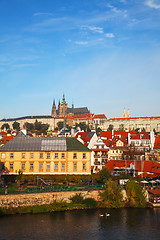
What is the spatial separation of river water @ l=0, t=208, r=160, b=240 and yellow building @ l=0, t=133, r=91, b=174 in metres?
15.5

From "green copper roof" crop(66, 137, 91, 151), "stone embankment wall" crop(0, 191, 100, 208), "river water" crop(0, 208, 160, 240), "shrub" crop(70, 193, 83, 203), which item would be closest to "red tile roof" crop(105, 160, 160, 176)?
"green copper roof" crop(66, 137, 91, 151)

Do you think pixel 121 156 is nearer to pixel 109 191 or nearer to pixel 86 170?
pixel 86 170

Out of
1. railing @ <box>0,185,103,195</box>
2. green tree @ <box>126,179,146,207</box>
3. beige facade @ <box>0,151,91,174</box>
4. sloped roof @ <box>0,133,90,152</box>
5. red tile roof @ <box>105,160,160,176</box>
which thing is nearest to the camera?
railing @ <box>0,185,103,195</box>

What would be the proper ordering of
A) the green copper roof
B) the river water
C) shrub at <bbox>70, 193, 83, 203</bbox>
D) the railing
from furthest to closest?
1. the green copper roof
2. shrub at <bbox>70, 193, 83, 203</bbox>
3. the railing
4. the river water

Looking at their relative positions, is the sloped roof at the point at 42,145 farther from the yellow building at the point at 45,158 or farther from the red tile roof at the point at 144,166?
the red tile roof at the point at 144,166

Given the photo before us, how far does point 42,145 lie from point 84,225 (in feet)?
83.6

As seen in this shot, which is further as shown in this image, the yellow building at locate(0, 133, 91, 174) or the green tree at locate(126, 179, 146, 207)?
the yellow building at locate(0, 133, 91, 174)

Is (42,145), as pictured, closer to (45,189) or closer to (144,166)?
(45,189)

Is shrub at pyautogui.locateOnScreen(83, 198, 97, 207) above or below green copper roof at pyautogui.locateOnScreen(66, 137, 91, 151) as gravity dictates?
below

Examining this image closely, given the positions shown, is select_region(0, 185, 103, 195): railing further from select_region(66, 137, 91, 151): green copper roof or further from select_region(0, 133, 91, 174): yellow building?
select_region(66, 137, 91, 151): green copper roof

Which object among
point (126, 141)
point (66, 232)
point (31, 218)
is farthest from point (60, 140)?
point (126, 141)

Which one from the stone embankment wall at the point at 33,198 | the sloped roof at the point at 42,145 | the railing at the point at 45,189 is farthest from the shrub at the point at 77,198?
the sloped roof at the point at 42,145

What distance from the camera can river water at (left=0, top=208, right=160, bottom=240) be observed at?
1494 inches

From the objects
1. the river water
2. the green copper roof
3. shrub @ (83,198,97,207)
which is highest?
the green copper roof
